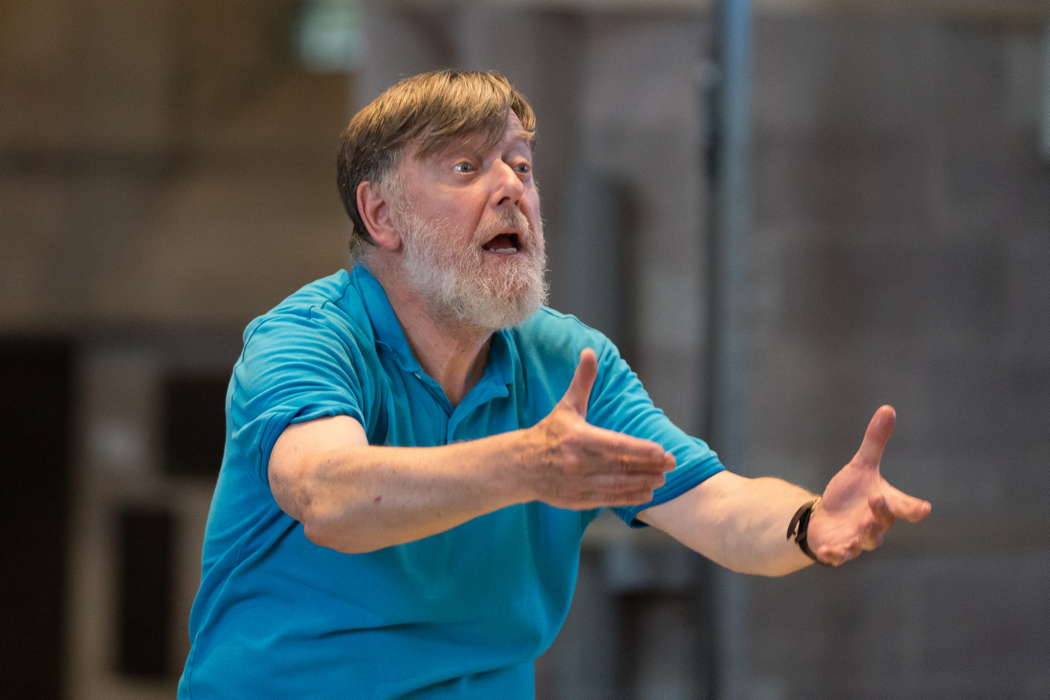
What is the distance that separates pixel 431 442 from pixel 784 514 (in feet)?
1.47

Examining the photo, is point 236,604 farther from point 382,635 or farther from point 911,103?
point 911,103

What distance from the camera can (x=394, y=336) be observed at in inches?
63.9

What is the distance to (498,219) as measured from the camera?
1633mm

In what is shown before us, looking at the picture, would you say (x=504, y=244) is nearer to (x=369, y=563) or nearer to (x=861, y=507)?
(x=369, y=563)

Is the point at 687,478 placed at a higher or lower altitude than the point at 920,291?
lower

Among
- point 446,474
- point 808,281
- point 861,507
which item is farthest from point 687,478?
point 808,281

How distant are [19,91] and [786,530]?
467 centimetres

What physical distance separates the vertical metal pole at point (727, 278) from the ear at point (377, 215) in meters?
2.13

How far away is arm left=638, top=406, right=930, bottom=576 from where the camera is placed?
137 cm

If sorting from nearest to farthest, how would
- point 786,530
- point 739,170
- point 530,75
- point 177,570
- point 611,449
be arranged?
1. point 611,449
2. point 786,530
3. point 739,170
4. point 530,75
5. point 177,570

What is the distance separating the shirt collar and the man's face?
5 centimetres

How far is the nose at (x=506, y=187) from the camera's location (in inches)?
63.7

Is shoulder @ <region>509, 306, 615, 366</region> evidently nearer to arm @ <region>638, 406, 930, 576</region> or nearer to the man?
the man

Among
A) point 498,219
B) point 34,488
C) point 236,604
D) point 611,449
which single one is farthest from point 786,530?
point 34,488
